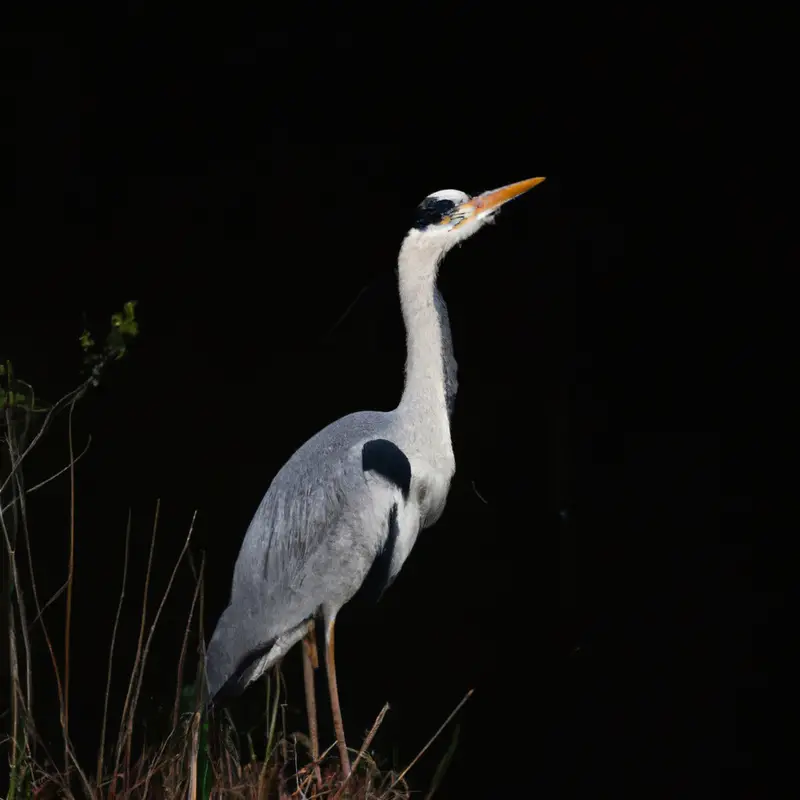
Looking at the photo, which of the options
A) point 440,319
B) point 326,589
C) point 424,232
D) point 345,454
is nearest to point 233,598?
point 326,589

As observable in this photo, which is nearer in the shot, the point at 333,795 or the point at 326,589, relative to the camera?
the point at 333,795

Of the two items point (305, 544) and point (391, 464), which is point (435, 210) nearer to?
point (391, 464)

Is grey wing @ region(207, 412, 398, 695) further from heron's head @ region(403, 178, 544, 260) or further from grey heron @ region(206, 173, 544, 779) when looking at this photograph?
heron's head @ region(403, 178, 544, 260)

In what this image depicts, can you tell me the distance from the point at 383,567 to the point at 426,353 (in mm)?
447

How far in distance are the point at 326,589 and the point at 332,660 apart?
0.14 m

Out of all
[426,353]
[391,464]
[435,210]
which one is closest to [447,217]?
[435,210]

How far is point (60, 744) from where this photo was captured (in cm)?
228

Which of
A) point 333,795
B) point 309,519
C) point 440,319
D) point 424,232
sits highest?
point 424,232

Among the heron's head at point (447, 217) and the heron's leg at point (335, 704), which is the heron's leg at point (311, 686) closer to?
the heron's leg at point (335, 704)

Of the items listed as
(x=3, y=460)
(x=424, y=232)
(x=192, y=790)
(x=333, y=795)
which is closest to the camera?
(x=192, y=790)

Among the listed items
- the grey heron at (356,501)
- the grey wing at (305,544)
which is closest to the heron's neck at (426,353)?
the grey heron at (356,501)

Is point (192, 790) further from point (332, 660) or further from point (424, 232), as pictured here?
point (424, 232)

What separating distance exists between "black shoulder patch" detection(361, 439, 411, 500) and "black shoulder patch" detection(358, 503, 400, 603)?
49 millimetres

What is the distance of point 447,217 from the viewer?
2268mm
